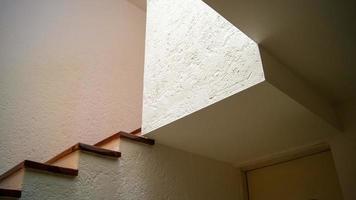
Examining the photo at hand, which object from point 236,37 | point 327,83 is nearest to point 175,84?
point 236,37

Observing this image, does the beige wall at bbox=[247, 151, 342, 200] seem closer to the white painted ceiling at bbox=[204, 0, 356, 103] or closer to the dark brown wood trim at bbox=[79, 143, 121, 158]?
the white painted ceiling at bbox=[204, 0, 356, 103]

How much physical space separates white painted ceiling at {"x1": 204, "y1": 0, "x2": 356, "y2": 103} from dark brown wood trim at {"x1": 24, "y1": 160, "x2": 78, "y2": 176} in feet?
2.64

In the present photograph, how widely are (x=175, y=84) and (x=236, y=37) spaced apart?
1.20 ft

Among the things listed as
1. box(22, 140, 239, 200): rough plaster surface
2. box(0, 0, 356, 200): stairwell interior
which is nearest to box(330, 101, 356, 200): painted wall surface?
box(0, 0, 356, 200): stairwell interior

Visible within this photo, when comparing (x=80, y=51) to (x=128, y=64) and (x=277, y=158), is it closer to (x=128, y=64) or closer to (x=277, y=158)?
(x=128, y=64)

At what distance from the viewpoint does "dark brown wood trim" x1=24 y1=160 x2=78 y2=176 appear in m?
1.05

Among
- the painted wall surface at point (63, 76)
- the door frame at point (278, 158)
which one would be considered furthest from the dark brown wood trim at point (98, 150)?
the door frame at point (278, 158)

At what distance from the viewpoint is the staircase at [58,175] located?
103 centimetres

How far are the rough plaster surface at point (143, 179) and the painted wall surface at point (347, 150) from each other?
62 cm

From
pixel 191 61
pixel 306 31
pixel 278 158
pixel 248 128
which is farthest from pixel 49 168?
pixel 278 158

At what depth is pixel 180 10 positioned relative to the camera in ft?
5.09

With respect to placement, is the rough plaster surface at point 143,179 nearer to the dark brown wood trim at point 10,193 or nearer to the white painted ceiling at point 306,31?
the dark brown wood trim at point 10,193

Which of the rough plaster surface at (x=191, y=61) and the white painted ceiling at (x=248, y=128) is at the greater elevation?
the rough plaster surface at (x=191, y=61)

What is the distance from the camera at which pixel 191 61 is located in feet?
4.49
